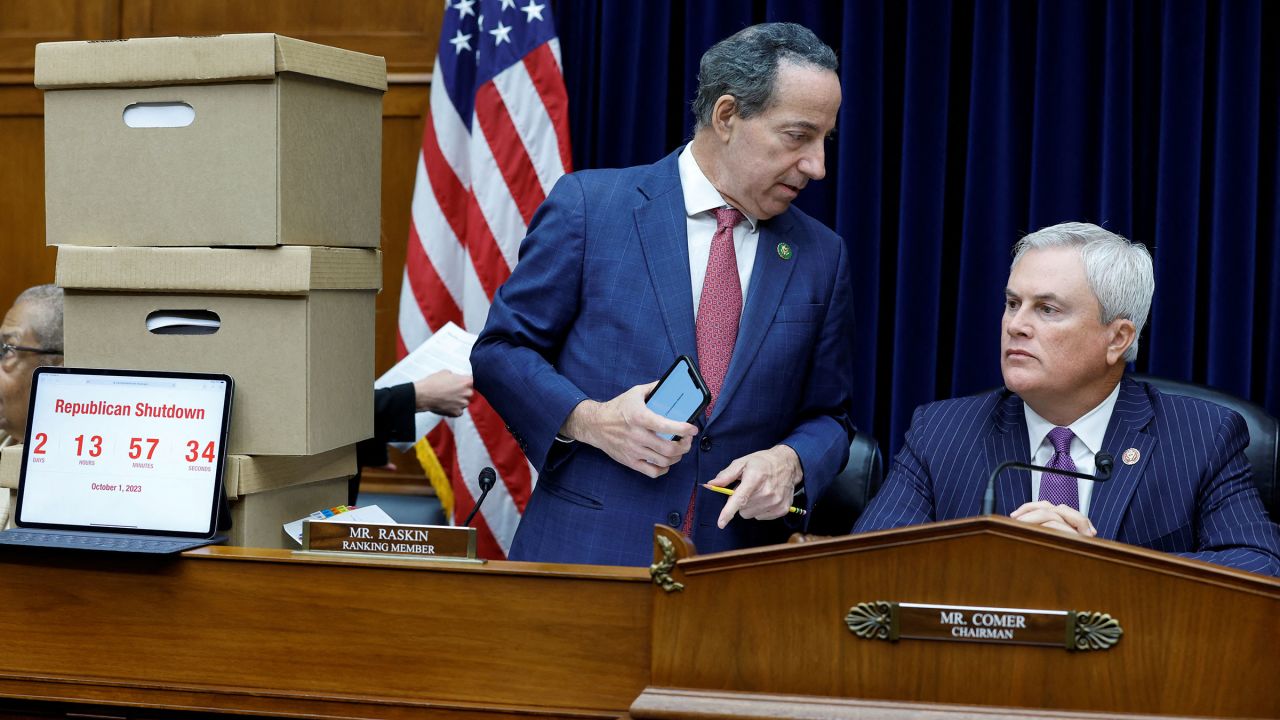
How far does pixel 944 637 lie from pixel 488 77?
2524 millimetres

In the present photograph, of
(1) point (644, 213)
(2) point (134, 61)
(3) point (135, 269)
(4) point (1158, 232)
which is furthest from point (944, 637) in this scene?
(4) point (1158, 232)

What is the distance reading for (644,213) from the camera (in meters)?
2.14

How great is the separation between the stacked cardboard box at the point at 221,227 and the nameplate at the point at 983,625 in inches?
38.0

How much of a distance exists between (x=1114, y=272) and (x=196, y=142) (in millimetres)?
1500

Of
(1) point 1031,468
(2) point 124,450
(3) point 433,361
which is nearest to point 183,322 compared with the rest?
(2) point 124,450

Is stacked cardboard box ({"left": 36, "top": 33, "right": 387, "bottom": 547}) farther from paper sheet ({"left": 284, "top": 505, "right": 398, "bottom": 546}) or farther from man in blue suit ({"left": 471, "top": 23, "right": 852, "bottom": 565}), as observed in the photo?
man in blue suit ({"left": 471, "top": 23, "right": 852, "bottom": 565})

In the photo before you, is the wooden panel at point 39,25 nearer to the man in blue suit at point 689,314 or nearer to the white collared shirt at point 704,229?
the man in blue suit at point 689,314

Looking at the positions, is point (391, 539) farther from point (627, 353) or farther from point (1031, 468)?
point (1031, 468)

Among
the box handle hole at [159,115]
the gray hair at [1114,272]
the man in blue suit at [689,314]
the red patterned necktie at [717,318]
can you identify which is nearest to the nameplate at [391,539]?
the man in blue suit at [689,314]

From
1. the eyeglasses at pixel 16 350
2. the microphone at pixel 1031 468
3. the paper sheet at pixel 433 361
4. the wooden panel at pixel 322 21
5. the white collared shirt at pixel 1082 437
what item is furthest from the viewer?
the wooden panel at pixel 322 21

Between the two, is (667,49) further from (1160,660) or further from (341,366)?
(1160,660)

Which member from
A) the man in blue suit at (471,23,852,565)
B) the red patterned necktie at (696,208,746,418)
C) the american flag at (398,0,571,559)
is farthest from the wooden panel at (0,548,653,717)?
the american flag at (398,0,571,559)

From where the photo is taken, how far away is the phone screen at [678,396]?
1739 mm

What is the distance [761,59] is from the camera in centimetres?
209
